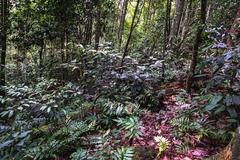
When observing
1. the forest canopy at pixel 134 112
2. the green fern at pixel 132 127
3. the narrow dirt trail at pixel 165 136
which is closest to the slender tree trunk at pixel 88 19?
the forest canopy at pixel 134 112

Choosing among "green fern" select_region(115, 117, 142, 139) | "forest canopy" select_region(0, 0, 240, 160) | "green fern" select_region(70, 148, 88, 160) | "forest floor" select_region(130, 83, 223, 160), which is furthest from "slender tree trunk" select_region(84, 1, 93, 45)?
"green fern" select_region(70, 148, 88, 160)

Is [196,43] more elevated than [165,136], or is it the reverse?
[196,43]

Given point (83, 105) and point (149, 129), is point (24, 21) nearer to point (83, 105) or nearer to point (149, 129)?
point (83, 105)

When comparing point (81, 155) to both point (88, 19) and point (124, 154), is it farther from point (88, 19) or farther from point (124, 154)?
point (88, 19)

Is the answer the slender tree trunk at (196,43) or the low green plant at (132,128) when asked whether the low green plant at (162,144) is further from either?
the slender tree trunk at (196,43)

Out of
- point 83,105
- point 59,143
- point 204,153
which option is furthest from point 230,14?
point 59,143

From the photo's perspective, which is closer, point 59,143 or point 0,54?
point 59,143

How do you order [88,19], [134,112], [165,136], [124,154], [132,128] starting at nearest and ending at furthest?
[124,154]
[132,128]
[165,136]
[134,112]
[88,19]

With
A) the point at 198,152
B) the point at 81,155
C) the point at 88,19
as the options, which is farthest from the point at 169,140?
the point at 88,19

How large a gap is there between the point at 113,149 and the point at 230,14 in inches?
213

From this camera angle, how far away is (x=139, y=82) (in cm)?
436

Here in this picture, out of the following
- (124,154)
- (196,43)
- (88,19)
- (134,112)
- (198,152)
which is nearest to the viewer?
(124,154)

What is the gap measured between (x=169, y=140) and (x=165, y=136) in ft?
0.39

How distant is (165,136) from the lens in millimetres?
3438
